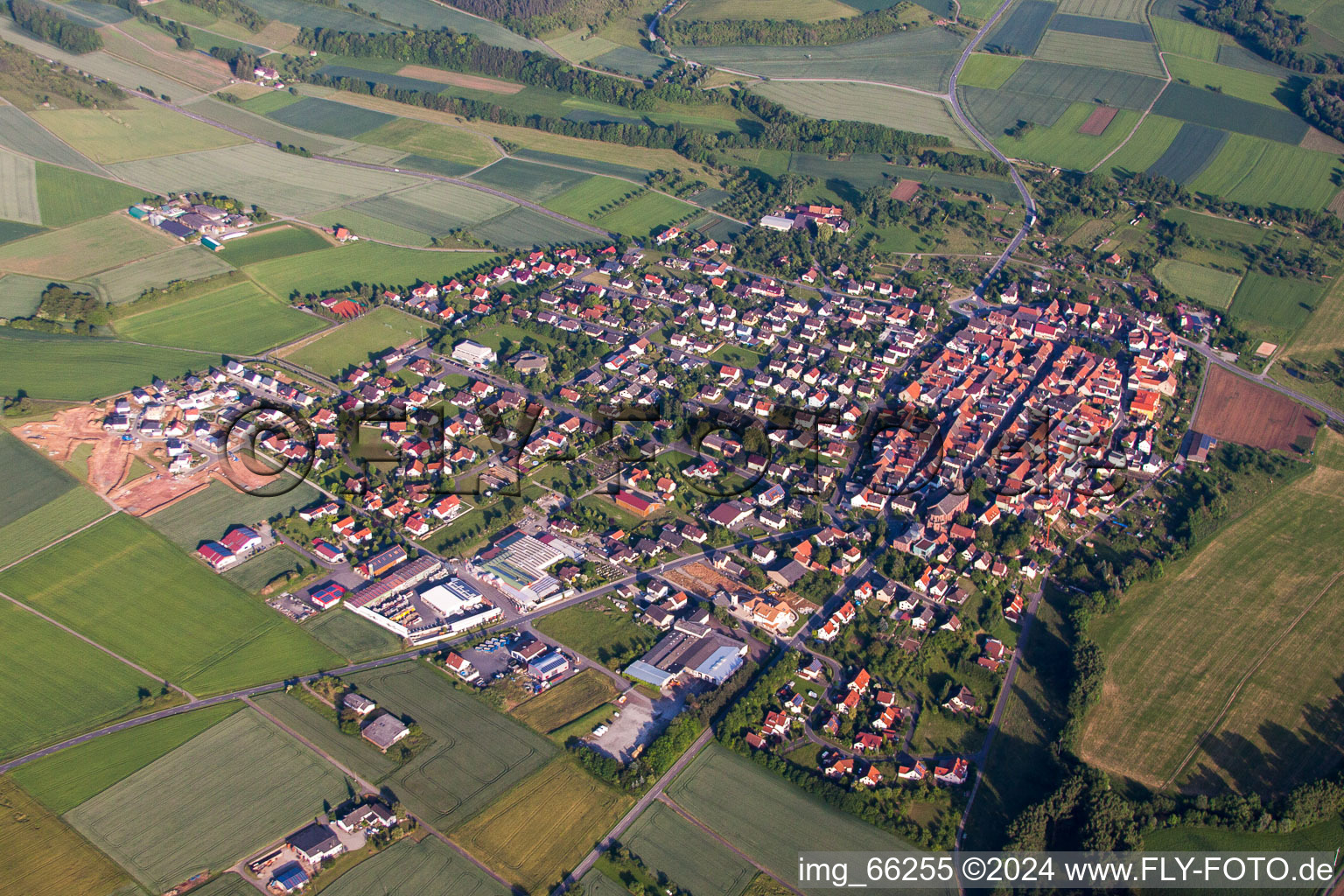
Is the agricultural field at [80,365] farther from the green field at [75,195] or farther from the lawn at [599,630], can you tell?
the lawn at [599,630]

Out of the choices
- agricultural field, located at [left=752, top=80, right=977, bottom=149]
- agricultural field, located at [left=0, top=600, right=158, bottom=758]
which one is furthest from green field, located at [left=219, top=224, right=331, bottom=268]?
agricultural field, located at [left=752, top=80, right=977, bottom=149]

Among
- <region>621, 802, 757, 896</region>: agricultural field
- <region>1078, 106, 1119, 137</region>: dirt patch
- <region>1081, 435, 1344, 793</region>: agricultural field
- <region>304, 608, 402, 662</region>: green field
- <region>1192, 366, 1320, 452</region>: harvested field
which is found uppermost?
<region>1078, 106, 1119, 137</region>: dirt patch

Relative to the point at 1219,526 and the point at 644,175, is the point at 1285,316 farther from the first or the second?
the point at 644,175

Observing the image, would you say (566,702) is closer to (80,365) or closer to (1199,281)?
(80,365)

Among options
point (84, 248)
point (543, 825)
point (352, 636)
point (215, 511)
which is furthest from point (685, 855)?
point (84, 248)

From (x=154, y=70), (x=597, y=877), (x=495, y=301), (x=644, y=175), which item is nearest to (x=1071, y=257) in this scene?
(x=644, y=175)

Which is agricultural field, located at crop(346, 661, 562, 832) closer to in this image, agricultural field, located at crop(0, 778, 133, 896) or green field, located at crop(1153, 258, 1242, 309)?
agricultural field, located at crop(0, 778, 133, 896)

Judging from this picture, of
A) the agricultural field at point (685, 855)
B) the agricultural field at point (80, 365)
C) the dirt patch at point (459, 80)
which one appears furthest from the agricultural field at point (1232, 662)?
the dirt patch at point (459, 80)
